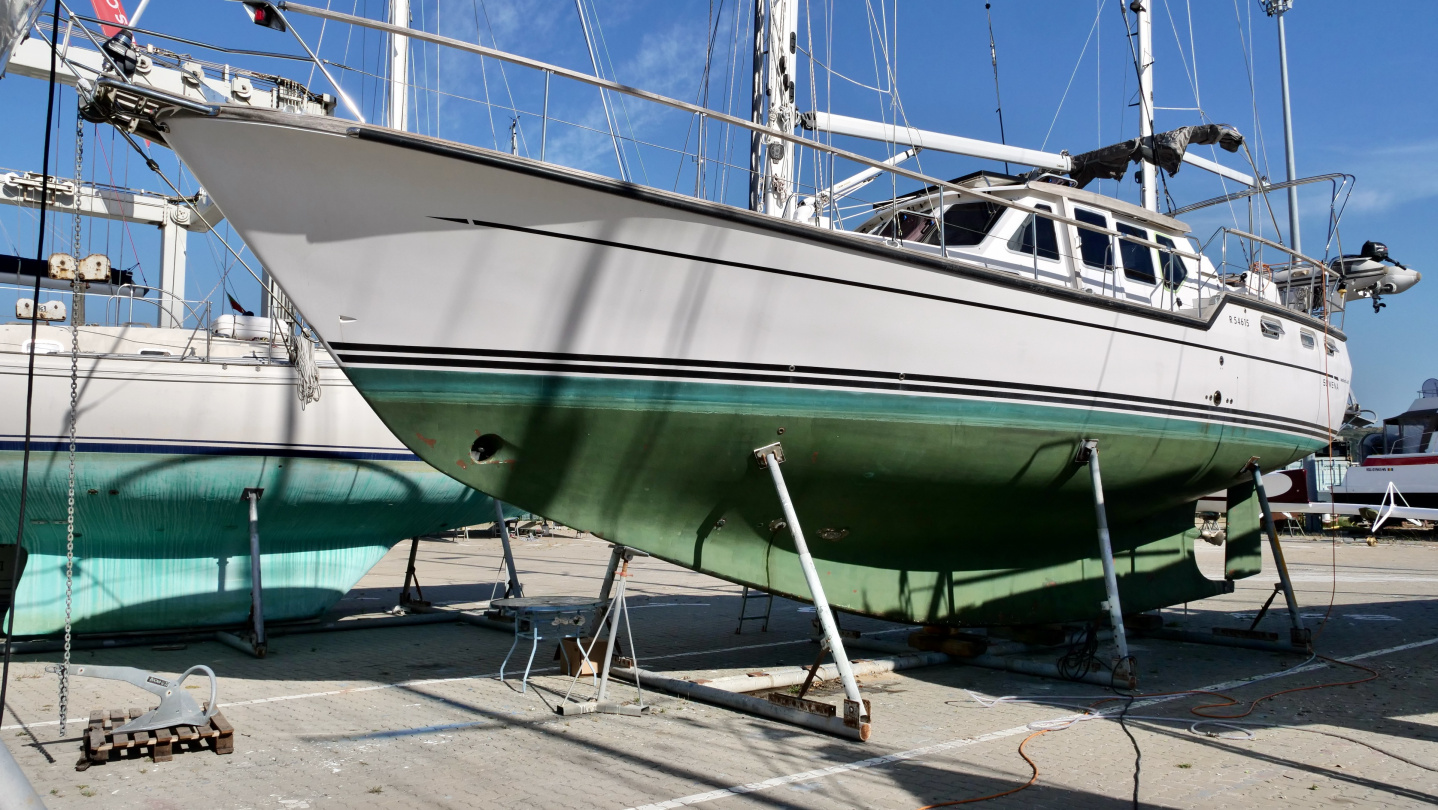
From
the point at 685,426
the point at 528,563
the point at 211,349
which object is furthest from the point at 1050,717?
the point at 528,563

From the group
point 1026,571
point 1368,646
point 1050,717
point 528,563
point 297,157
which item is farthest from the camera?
point 528,563

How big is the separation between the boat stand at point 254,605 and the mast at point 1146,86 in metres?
12.5

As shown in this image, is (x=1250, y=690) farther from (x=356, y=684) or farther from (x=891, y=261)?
(x=356, y=684)

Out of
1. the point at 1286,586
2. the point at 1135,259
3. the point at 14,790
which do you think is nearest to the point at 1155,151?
the point at 1135,259

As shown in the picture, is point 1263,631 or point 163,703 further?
point 1263,631

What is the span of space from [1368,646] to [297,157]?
9906 millimetres

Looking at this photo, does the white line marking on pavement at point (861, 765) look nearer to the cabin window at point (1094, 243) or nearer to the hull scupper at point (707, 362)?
the hull scupper at point (707, 362)

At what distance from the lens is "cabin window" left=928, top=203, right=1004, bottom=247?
823cm

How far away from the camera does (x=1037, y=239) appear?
8273mm

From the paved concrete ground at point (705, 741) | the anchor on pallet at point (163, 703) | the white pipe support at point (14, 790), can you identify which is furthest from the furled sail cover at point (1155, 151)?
the white pipe support at point (14, 790)

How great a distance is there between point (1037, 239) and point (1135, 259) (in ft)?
4.23

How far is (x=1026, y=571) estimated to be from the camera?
27.1 ft

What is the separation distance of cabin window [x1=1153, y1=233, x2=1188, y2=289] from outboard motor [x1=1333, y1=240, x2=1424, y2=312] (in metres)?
4.99

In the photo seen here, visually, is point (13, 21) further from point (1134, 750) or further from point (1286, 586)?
point (1286, 586)
